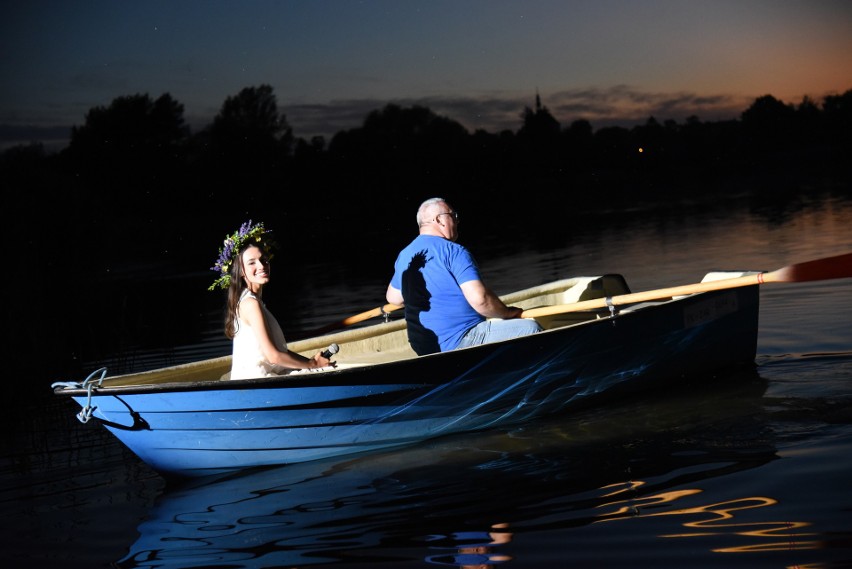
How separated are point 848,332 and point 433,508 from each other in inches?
166

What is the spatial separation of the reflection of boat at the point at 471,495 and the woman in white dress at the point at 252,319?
557 millimetres

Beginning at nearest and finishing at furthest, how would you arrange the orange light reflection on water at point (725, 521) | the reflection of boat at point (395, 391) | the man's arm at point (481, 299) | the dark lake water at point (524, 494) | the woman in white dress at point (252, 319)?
the orange light reflection on water at point (725, 521) → the dark lake water at point (524, 494) → the reflection of boat at point (395, 391) → the woman in white dress at point (252, 319) → the man's arm at point (481, 299)

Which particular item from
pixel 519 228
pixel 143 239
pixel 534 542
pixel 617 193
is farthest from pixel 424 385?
pixel 617 193

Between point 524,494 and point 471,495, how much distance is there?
0.80 feet

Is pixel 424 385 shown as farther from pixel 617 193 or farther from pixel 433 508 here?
pixel 617 193

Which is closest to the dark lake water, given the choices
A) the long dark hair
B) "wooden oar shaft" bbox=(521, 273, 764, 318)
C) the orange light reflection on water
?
the orange light reflection on water

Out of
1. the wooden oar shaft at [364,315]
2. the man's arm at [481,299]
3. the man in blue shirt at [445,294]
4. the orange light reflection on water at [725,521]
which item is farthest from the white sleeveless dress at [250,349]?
the orange light reflection on water at [725,521]

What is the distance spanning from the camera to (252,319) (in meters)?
5.18

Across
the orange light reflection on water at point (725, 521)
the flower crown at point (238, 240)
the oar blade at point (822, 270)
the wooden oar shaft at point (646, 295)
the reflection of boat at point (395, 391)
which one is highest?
the flower crown at point (238, 240)

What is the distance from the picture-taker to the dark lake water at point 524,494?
380cm

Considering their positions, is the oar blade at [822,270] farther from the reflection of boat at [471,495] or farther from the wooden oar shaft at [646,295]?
the reflection of boat at [471,495]

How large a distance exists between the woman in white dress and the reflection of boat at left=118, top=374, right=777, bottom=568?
21.9 inches

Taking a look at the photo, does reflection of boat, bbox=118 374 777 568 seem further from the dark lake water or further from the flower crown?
the flower crown

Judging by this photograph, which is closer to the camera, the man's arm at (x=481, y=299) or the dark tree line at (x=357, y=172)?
the man's arm at (x=481, y=299)
